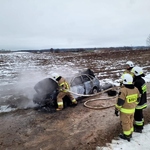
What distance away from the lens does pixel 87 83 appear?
33.2 feet

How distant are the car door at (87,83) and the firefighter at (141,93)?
14.0 feet

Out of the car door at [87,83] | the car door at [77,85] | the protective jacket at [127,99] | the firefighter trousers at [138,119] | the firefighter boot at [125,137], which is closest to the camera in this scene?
the protective jacket at [127,99]

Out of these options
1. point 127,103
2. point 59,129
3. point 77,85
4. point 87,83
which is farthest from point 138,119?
point 87,83

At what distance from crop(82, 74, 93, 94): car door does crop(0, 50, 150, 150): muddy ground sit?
1814 mm

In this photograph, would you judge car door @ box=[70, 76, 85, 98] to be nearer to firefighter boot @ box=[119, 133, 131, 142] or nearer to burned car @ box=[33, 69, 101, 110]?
burned car @ box=[33, 69, 101, 110]

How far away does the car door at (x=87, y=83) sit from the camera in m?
9.98

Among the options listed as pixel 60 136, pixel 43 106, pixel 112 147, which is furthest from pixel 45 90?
pixel 112 147

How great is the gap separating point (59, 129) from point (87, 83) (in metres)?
4.25

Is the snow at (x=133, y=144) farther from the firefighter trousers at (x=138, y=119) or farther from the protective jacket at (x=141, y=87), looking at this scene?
the protective jacket at (x=141, y=87)

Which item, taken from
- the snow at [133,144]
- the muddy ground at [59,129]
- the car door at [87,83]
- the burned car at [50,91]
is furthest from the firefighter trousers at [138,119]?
the car door at [87,83]

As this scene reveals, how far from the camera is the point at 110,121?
22.4ft

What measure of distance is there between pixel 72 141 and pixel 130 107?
1.95 metres

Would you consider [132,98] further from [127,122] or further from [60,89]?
[60,89]

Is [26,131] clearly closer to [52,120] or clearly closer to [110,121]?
[52,120]
